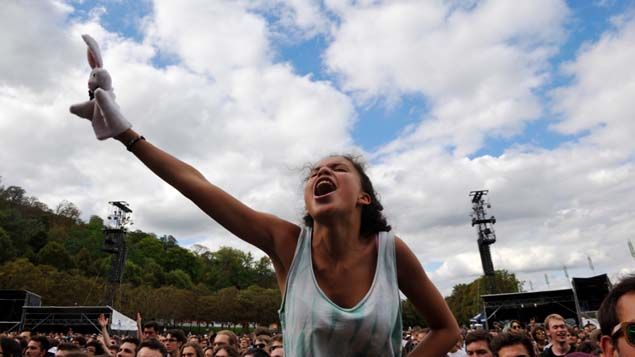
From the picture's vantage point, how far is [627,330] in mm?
1628

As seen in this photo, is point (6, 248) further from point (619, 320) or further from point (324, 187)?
point (619, 320)

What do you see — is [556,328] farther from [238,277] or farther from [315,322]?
[238,277]

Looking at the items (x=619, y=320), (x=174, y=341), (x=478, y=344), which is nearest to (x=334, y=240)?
(x=619, y=320)

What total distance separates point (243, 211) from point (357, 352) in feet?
2.16

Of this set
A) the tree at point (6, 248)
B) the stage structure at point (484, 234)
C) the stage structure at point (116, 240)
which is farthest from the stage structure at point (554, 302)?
the tree at point (6, 248)

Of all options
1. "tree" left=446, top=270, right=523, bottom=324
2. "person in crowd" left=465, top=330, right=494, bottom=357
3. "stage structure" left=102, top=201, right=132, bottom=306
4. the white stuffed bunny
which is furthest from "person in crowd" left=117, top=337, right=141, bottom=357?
"tree" left=446, top=270, right=523, bottom=324

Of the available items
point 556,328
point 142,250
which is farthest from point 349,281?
point 142,250

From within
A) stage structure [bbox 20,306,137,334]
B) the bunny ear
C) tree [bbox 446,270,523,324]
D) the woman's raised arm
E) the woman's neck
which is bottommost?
the woman's neck

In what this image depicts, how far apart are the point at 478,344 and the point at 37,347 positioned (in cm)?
705

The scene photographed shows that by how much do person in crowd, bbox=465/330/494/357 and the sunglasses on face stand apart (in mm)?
4644

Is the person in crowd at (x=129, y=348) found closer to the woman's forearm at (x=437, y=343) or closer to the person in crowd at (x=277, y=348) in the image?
the person in crowd at (x=277, y=348)

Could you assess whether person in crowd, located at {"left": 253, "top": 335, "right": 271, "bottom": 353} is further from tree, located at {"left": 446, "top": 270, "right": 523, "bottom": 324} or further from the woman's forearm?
tree, located at {"left": 446, "top": 270, "right": 523, "bottom": 324}

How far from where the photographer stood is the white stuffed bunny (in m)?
1.83

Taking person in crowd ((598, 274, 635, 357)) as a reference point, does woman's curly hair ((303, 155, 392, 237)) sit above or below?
above
